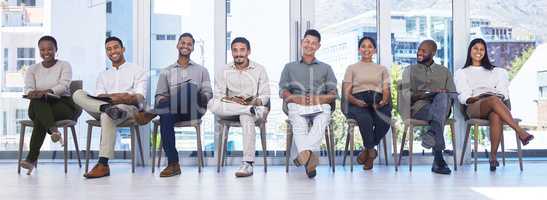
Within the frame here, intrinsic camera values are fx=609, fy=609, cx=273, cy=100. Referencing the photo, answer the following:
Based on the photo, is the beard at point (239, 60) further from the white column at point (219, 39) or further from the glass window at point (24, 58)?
the glass window at point (24, 58)

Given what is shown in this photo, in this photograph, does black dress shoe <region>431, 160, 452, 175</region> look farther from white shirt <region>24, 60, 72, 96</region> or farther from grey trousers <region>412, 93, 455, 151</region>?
white shirt <region>24, 60, 72, 96</region>

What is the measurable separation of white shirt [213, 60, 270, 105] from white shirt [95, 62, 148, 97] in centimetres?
58

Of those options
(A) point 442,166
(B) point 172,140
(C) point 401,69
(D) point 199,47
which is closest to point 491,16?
(C) point 401,69

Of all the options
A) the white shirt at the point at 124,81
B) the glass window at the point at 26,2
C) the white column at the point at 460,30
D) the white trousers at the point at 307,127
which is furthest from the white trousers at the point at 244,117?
the glass window at the point at 26,2

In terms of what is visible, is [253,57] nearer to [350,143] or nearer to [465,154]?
[350,143]

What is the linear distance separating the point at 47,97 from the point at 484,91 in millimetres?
3426

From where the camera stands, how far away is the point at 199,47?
17.9ft

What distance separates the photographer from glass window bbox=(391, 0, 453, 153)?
5.48 meters

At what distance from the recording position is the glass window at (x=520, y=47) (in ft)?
18.3

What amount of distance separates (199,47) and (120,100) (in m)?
1.15

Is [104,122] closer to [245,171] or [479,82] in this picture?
[245,171]

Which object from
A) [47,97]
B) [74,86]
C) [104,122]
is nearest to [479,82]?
[104,122]

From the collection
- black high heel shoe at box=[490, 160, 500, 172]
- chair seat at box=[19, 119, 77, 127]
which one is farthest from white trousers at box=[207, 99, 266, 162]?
black high heel shoe at box=[490, 160, 500, 172]

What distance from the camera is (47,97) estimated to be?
4562mm
